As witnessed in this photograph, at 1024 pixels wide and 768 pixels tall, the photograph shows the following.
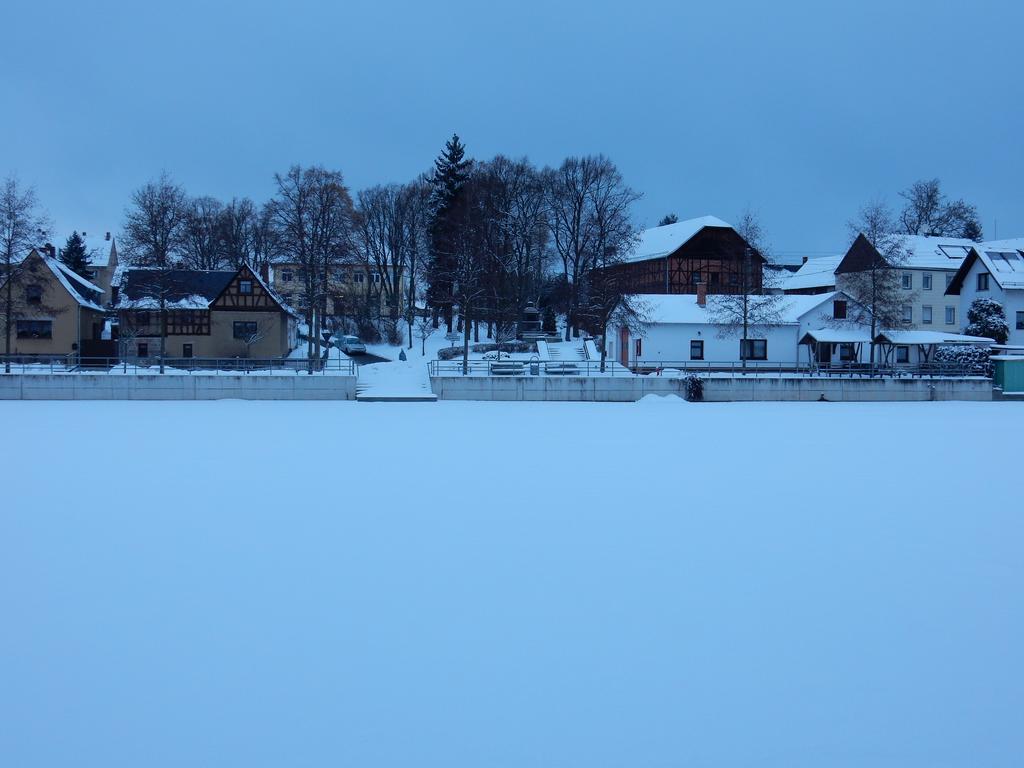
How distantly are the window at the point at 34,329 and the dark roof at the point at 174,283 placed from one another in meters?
4.63

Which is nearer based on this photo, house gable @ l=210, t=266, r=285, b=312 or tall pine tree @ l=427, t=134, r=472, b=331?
house gable @ l=210, t=266, r=285, b=312

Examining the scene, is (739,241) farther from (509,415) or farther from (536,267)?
(509,415)

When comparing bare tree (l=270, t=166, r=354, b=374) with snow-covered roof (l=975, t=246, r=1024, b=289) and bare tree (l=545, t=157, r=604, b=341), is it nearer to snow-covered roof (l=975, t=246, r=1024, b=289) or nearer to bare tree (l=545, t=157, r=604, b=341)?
bare tree (l=545, t=157, r=604, b=341)

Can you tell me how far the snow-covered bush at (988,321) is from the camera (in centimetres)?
5419

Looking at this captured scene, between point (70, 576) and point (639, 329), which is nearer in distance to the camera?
point (70, 576)

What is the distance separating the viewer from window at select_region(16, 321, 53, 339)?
51.2 metres

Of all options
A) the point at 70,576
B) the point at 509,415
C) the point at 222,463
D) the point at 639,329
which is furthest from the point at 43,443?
the point at 639,329

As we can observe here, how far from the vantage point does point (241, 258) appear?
7412cm

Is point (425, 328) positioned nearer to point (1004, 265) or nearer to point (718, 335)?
point (718, 335)

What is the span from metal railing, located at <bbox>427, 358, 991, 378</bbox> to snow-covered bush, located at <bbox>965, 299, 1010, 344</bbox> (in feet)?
36.8

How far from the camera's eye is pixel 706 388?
39.0 m

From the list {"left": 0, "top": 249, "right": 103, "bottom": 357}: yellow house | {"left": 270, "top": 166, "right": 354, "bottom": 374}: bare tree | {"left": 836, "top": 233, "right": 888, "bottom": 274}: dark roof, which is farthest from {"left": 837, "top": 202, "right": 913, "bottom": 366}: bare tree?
{"left": 0, "top": 249, "right": 103, "bottom": 357}: yellow house

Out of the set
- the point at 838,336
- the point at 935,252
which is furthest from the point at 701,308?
the point at 935,252

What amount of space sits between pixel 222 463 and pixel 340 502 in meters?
5.41
